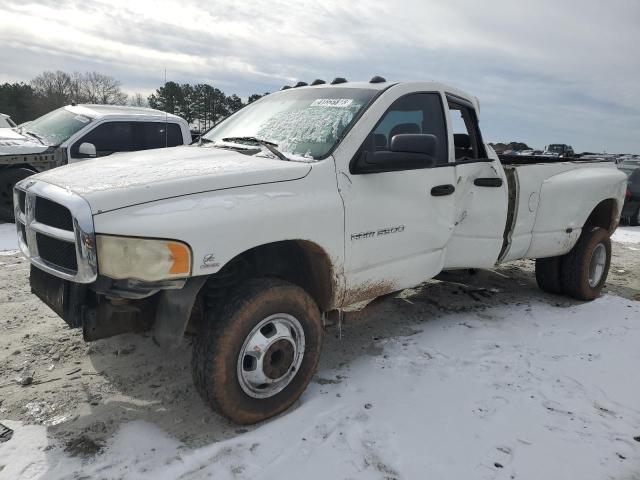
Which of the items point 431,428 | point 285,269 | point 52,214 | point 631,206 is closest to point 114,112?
point 52,214

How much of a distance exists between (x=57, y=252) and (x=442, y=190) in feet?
8.41

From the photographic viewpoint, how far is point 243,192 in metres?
2.60

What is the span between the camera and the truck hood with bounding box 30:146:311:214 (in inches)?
94.3

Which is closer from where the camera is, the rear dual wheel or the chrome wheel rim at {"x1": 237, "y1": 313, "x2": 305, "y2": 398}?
the chrome wheel rim at {"x1": 237, "y1": 313, "x2": 305, "y2": 398}

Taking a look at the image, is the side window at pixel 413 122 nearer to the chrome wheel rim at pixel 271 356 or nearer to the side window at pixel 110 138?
the chrome wheel rim at pixel 271 356

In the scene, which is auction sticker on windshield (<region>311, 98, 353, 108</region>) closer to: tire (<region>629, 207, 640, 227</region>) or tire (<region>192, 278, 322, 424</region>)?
tire (<region>192, 278, 322, 424</region>)

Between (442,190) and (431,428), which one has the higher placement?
(442,190)

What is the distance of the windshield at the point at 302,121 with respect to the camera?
126 inches

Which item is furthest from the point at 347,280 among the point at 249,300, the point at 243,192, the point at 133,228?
the point at 133,228

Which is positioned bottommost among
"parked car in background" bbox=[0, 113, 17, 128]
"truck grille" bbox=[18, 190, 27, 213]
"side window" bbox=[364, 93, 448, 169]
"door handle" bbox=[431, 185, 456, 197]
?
"truck grille" bbox=[18, 190, 27, 213]

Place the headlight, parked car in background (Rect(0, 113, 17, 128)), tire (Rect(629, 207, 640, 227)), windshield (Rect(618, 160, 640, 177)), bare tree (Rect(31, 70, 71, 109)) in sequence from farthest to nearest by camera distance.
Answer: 1. bare tree (Rect(31, 70, 71, 109))
2. windshield (Rect(618, 160, 640, 177))
3. tire (Rect(629, 207, 640, 227))
4. parked car in background (Rect(0, 113, 17, 128))
5. the headlight

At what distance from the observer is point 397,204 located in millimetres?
3326

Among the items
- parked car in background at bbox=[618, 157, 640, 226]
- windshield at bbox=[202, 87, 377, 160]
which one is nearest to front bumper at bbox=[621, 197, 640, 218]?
parked car in background at bbox=[618, 157, 640, 226]

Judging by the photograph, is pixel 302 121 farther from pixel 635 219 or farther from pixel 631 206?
pixel 635 219
